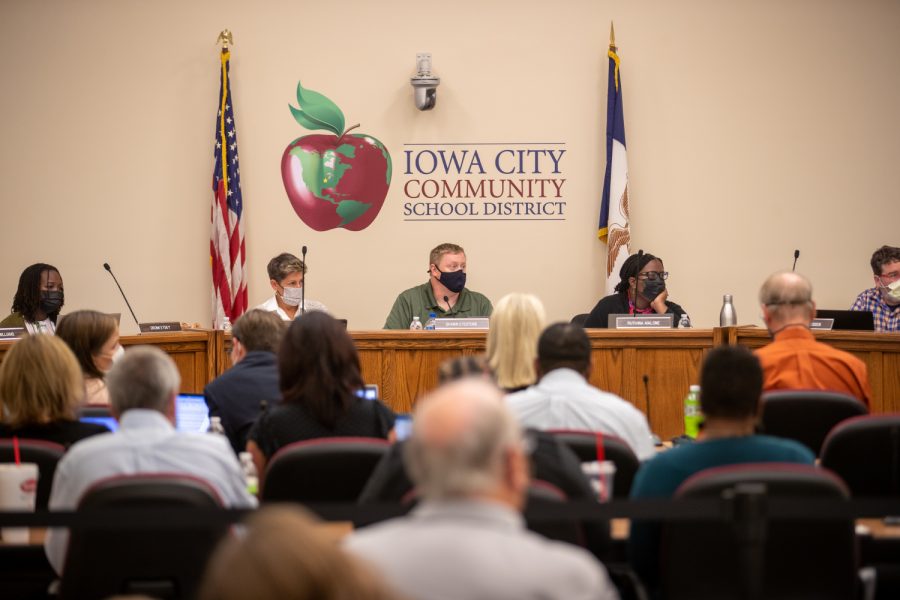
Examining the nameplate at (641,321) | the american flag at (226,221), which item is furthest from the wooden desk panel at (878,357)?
the american flag at (226,221)

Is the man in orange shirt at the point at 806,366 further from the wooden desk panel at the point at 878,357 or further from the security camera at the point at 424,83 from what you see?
Result: the security camera at the point at 424,83

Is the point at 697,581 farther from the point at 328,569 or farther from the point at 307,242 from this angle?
the point at 307,242

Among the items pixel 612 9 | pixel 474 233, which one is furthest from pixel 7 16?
pixel 612 9

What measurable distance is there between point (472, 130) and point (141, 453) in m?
6.13

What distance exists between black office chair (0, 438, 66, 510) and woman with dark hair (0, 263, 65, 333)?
3984 mm

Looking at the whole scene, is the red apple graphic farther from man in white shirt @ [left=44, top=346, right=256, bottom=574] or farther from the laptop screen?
man in white shirt @ [left=44, top=346, right=256, bottom=574]

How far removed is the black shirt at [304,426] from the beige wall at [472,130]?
5103 mm

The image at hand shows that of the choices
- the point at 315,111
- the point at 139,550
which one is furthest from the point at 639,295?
the point at 139,550

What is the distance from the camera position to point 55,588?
3027 mm

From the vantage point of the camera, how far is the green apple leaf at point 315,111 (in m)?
8.70

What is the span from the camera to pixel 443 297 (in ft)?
25.2

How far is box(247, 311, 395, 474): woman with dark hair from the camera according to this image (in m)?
3.59

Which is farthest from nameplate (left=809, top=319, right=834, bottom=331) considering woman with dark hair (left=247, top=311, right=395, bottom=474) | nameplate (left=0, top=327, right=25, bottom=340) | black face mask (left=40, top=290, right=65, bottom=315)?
black face mask (left=40, top=290, right=65, bottom=315)

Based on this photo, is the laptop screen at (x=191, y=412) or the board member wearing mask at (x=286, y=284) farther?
the board member wearing mask at (x=286, y=284)
